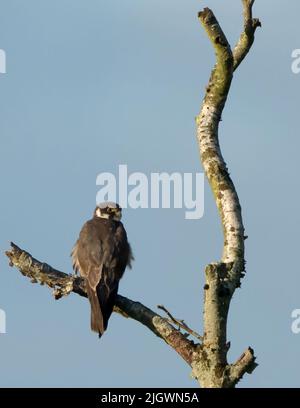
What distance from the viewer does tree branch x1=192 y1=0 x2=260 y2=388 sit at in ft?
38.7

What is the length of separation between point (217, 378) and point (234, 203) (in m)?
1.83

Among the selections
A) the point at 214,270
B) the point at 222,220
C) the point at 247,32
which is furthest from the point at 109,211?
the point at 214,270

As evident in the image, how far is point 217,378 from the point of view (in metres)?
11.8

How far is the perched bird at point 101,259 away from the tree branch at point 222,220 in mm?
2865

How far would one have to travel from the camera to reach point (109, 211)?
18.6m

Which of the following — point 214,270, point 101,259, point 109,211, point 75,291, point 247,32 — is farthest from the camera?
point 109,211

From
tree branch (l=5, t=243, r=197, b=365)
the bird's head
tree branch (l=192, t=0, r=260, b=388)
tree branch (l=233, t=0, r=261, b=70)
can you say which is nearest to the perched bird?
the bird's head

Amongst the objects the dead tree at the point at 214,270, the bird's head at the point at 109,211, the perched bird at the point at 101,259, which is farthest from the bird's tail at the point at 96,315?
the bird's head at the point at 109,211

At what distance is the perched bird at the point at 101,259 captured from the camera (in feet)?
49.9

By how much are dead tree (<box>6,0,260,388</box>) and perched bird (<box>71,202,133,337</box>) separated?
88 cm

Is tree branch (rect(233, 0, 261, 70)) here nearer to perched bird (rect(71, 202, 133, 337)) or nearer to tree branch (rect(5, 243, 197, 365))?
tree branch (rect(5, 243, 197, 365))

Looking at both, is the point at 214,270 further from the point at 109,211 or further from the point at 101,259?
the point at 109,211

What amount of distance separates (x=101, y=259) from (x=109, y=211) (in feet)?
6.42

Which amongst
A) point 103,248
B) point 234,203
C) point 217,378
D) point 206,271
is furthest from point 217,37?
point 103,248
